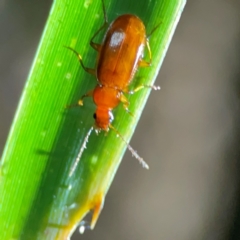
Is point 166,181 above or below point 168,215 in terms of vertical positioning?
above

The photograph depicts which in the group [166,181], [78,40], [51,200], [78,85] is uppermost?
[78,40]

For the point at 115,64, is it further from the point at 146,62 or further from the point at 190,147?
the point at 190,147

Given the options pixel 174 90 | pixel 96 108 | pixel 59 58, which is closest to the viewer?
pixel 59 58

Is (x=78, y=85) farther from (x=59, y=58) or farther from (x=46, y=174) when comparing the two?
(x=46, y=174)

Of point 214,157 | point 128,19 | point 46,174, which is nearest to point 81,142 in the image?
point 46,174

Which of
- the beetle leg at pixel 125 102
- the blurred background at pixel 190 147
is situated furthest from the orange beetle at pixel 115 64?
the blurred background at pixel 190 147

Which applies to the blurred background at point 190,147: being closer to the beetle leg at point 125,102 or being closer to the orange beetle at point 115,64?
A: the orange beetle at point 115,64

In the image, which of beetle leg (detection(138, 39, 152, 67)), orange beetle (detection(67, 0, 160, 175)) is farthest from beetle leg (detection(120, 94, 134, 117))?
beetle leg (detection(138, 39, 152, 67))
